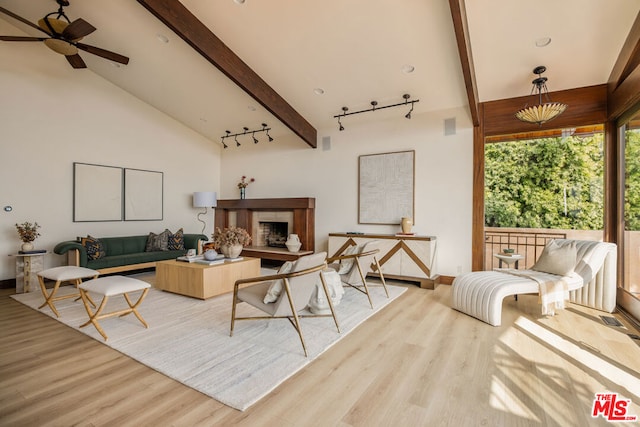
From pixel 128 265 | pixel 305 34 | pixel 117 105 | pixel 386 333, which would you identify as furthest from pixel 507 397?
pixel 117 105

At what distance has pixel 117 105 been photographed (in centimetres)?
612

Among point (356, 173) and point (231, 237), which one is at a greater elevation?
point (356, 173)

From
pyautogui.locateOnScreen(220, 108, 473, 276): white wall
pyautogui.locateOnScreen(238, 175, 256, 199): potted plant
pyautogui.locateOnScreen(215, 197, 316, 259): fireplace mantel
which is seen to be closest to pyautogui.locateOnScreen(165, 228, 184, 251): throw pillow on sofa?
pyautogui.locateOnScreen(215, 197, 316, 259): fireplace mantel

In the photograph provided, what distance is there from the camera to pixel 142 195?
6.55 meters

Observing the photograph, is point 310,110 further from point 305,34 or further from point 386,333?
point 386,333

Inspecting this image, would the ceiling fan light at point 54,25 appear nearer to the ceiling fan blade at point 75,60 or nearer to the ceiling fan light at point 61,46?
the ceiling fan light at point 61,46

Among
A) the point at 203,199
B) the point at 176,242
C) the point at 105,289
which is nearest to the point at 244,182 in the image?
the point at 203,199

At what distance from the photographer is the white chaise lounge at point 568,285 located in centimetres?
342

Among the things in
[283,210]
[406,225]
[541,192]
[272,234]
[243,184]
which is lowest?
[272,234]

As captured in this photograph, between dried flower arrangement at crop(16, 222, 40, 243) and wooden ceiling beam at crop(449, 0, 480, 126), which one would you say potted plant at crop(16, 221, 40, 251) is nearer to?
dried flower arrangement at crop(16, 222, 40, 243)

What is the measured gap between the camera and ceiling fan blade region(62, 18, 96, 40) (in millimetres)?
3388

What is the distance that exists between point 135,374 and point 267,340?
3.50 ft

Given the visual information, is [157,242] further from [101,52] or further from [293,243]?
[101,52]

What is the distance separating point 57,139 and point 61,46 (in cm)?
227
